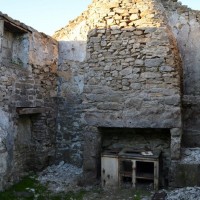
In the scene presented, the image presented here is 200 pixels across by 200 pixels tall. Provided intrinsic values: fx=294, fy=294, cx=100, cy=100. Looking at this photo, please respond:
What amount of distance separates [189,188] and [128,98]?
1.99 m

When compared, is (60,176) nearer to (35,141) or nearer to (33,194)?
(35,141)

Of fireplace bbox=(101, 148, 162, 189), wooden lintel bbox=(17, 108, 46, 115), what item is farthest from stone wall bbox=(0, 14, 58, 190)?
fireplace bbox=(101, 148, 162, 189)

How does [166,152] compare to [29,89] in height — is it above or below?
below

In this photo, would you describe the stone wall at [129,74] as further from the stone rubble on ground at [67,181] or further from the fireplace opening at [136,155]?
the stone rubble on ground at [67,181]

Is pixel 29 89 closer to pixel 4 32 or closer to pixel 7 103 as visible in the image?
pixel 7 103

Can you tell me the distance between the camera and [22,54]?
21.4 feet

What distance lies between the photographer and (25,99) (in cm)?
631

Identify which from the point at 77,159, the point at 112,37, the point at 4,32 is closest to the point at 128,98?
the point at 112,37

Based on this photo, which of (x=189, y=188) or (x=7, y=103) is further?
(x=7, y=103)

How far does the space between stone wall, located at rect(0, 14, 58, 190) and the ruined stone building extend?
21mm

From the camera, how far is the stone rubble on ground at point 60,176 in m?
5.93

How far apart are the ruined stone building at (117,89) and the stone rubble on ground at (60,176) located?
25 centimetres

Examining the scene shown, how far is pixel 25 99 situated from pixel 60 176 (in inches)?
74.0

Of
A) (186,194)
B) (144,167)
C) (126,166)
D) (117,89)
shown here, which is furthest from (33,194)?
(186,194)
